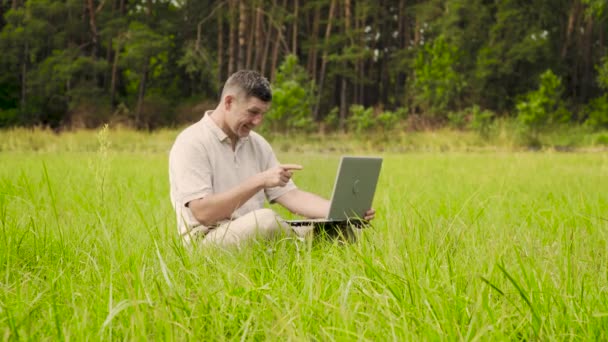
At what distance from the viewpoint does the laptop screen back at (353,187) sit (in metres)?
3.59

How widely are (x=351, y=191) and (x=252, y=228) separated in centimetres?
57

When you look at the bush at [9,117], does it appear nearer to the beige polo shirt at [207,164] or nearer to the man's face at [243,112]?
the beige polo shirt at [207,164]

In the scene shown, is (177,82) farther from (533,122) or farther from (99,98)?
(533,122)

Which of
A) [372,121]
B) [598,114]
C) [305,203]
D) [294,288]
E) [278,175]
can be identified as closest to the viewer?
[294,288]

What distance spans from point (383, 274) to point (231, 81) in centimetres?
152

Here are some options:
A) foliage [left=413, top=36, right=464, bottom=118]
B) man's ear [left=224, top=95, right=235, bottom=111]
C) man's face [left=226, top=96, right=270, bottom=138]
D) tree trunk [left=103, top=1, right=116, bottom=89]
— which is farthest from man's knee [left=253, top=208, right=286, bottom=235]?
tree trunk [left=103, top=1, right=116, bottom=89]

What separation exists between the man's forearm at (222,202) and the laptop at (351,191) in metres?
0.31

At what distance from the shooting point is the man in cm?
361

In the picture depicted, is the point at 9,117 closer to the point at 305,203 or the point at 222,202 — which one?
the point at 305,203

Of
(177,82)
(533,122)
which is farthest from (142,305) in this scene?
(177,82)

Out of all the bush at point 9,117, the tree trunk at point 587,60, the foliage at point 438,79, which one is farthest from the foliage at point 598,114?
the bush at point 9,117

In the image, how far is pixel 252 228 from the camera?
3607 millimetres

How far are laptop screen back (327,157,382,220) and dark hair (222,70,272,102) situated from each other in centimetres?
62

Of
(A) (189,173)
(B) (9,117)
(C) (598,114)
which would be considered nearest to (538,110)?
(C) (598,114)
